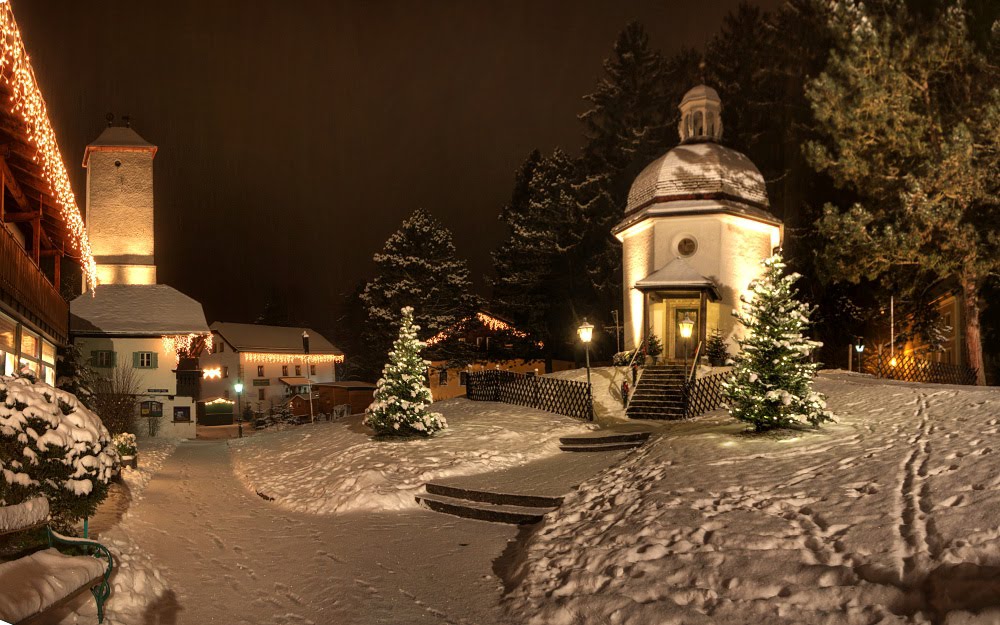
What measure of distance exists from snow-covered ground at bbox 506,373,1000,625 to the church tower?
35.4 metres

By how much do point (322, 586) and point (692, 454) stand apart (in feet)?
22.5

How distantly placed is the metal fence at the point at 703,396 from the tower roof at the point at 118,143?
34.6m

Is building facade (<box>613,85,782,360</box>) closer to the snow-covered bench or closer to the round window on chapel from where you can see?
the round window on chapel

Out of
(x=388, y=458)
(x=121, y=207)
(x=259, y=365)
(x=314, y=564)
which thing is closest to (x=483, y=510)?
(x=314, y=564)

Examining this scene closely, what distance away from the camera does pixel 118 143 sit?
130ft

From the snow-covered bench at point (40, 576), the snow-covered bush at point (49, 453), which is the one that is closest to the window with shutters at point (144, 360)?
the snow-covered bush at point (49, 453)

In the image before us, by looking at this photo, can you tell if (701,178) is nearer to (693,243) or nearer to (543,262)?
(693,243)

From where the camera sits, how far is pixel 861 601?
6.10 meters

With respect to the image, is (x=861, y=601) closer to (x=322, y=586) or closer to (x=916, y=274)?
(x=322, y=586)

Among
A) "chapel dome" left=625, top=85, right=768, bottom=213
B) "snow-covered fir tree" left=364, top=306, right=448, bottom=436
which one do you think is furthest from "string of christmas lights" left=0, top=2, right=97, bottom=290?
"chapel dome" left=625, top=85, right=768, bottom=213

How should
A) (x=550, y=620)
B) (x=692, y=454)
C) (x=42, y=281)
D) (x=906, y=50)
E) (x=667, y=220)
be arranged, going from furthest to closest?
(x=667, y=220), (x=906, y=50), (x=42, y=281), (x=692, y=454), (x=550, y=620)

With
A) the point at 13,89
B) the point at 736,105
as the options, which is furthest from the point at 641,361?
the point at 736,105

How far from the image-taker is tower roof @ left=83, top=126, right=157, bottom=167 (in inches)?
1545

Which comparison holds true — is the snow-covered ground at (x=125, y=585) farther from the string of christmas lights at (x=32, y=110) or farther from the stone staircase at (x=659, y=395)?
the stone staircase at (x=659, y=395)
